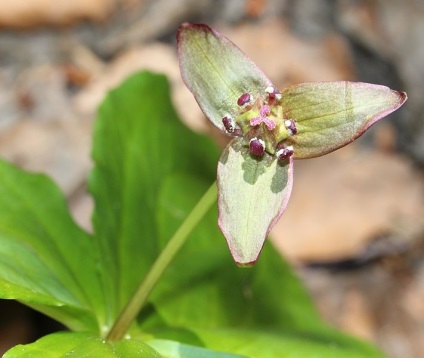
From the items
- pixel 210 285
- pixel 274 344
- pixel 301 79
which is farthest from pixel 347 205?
pixel 274 344

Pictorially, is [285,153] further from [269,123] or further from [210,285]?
[210,285]

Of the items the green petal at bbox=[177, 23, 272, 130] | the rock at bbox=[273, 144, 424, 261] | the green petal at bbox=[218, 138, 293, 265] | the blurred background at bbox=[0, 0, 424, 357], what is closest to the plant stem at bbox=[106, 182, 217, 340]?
the green petal at bbox=[218, 138, 293, 265]

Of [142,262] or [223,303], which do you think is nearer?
[142,262]

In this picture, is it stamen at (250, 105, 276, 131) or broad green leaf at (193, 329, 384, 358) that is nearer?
stamen at (250, 105, 276, 131)

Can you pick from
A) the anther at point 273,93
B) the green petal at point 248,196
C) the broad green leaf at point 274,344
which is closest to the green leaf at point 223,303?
the broad green leaf at point 274,344

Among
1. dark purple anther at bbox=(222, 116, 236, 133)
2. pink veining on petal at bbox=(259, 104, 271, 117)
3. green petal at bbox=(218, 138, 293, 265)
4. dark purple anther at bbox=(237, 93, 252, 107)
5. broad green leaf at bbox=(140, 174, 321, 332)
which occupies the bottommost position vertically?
broad green leaf at bbox=(140, 174, 321, 332)

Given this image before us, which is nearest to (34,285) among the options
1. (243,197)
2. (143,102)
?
(243,197)

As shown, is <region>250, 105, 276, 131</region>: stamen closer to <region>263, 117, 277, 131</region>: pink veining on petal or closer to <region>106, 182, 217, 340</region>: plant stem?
<region>263, 117, 277, 131</region>: pink veining on petal
